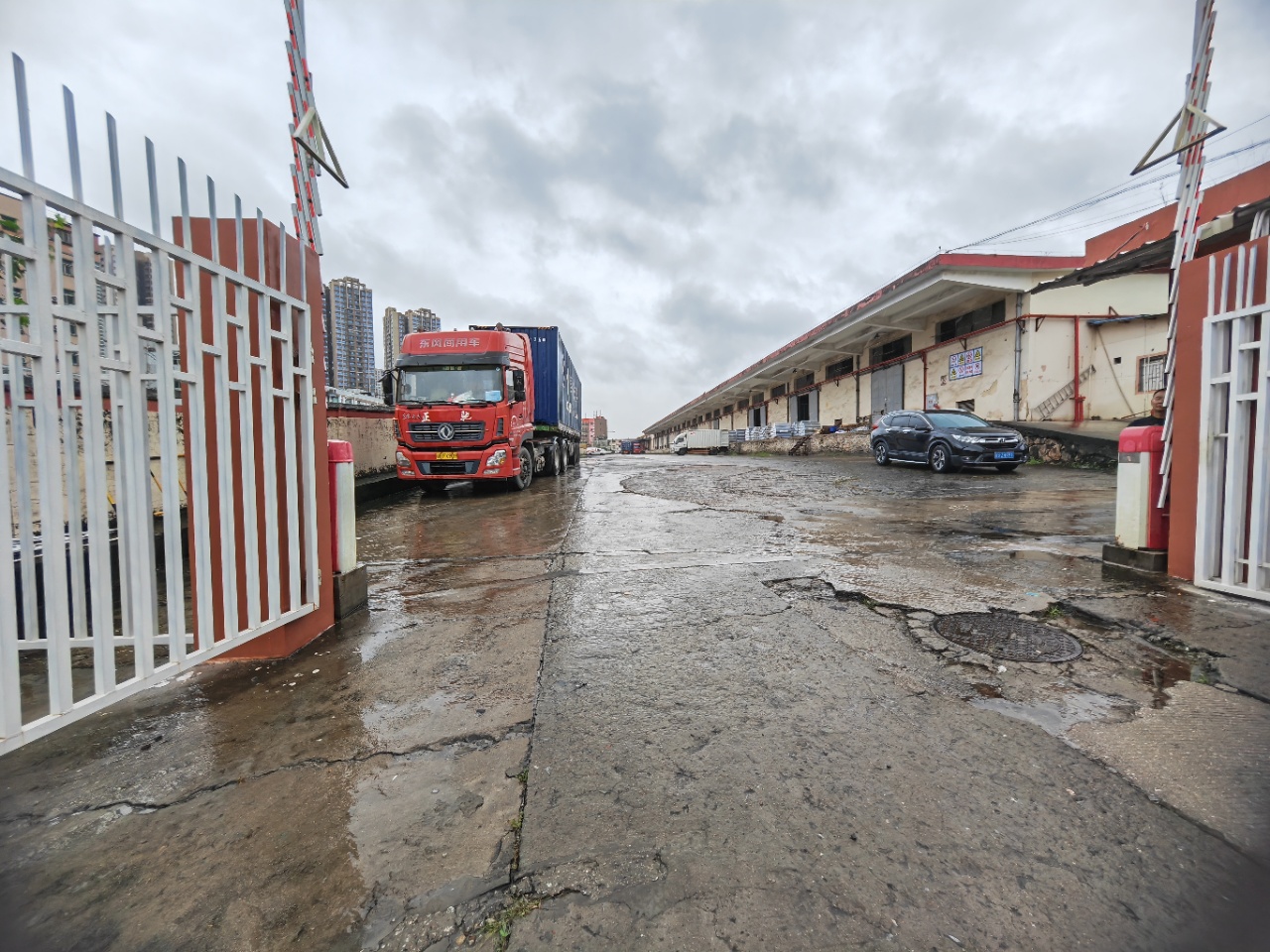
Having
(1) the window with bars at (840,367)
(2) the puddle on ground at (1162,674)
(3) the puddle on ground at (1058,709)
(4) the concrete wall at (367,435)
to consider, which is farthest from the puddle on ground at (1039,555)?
(1) the window with bars at (840,367)

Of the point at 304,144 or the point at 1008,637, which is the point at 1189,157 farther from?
the point at 304,144

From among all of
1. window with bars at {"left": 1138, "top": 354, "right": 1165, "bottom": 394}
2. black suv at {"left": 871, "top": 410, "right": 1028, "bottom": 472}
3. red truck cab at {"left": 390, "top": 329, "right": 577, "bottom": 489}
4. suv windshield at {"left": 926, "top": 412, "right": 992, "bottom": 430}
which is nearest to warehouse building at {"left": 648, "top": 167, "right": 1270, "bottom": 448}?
window with bars at {"left": 1138, "top": 354, "right": 1165, "bottom": 394}

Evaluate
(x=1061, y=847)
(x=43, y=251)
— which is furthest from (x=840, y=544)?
(x=43, y=251)

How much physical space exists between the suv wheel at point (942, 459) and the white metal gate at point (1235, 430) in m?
9.14

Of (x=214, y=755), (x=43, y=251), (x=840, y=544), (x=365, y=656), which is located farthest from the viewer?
(x=840, y=544)

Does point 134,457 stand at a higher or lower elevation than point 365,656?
higher

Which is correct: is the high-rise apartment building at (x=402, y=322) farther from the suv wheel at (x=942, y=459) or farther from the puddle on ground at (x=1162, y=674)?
the puddle on ground at (x=1162, y=674)

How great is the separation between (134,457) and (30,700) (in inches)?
57.9

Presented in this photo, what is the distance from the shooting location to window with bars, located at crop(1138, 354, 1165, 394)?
49.4 ft

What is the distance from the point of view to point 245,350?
→ 7.89ft

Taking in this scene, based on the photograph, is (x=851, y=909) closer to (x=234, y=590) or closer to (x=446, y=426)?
(x=234, y=590)

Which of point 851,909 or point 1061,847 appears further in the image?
point 1061,847

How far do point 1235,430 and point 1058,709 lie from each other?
232 cm

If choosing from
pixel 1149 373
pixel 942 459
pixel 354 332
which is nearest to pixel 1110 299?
pixel 1149 373
